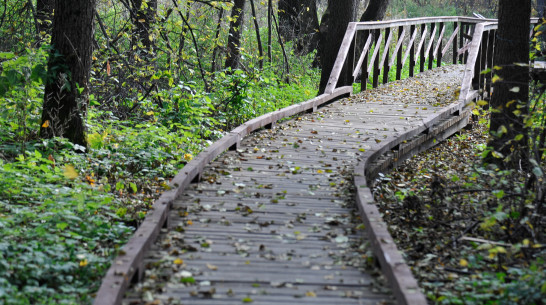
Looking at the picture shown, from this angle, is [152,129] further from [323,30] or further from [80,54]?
[323,30]

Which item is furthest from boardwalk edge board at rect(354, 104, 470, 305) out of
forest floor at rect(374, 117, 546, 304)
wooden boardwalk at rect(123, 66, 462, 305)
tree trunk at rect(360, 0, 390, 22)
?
tree trunk at rect(360, 0, 390, 22)

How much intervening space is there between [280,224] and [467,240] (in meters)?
1.61

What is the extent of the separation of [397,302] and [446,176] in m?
4.83

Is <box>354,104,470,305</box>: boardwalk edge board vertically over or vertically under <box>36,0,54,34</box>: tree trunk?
under

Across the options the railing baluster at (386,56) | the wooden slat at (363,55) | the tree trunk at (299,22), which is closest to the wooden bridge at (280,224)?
the wooden slat at (363,55)

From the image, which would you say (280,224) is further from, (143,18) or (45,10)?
(45,10)

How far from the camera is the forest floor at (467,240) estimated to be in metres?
4.18

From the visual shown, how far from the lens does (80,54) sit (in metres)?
7.54

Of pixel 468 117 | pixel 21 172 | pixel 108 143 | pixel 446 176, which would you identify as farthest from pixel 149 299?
pixel 468 117

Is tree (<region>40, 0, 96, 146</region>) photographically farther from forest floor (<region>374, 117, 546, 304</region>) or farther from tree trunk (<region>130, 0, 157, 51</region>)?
forest floor (<region>374, 117, 546, 304</region>)

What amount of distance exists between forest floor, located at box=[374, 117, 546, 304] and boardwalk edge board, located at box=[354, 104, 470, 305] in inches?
12.2

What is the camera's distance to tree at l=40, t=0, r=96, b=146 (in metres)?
7.39

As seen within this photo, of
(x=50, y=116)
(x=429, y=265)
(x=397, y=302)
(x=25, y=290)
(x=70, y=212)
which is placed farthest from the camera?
(x=50, y=116)

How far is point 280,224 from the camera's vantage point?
520 centimetres
